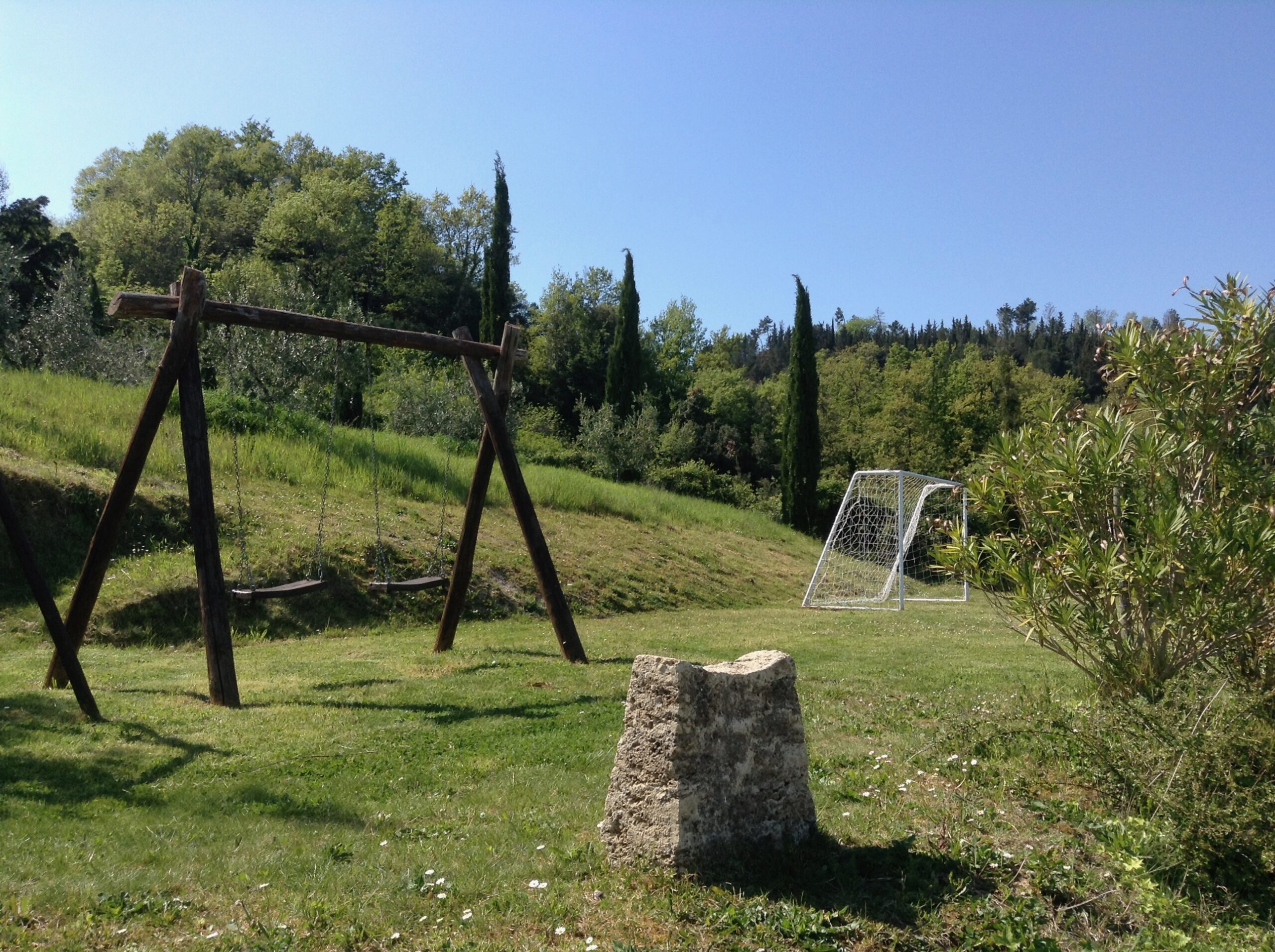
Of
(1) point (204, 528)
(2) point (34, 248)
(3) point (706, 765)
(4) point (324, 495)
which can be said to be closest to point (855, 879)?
(3) point (706, 765)

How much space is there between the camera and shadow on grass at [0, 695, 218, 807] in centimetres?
596

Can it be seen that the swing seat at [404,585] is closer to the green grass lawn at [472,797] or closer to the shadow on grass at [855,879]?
the green grass lawn at [472,797]

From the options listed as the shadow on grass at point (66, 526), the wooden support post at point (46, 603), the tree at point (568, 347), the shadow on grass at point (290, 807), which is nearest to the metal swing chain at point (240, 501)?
the shadow on grass at point (66, 526)

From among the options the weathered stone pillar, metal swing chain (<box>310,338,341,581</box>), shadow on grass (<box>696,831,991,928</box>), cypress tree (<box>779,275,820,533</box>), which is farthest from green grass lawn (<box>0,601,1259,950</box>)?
cypress tree (<box>779,275,820,533</box>)

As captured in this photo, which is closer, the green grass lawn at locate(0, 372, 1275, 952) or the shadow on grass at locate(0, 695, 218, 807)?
the green grass lawn at locate(0, 372, 1275, 952)

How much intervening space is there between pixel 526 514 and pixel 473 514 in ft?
3.15

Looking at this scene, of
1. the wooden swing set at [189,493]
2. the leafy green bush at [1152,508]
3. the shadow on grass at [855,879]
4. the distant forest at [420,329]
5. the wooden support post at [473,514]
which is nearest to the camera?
the shadow on grass at [855,879]

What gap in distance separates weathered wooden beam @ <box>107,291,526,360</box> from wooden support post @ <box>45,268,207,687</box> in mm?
176

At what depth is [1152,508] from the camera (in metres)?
6.46

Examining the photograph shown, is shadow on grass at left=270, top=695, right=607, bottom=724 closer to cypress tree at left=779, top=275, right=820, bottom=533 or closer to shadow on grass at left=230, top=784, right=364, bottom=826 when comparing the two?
shadow on grass at left=230, top=784, right=364, bottom=826

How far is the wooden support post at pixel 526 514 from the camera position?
11.2 meters

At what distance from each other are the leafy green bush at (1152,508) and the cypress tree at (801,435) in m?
32.7

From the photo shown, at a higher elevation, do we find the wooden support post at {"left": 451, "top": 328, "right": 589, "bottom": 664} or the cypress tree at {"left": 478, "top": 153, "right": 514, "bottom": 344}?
the cypress tree at {"left": 478, "top": 153, "right": 514, "bottom": 344}

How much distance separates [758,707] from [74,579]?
12258 mm
